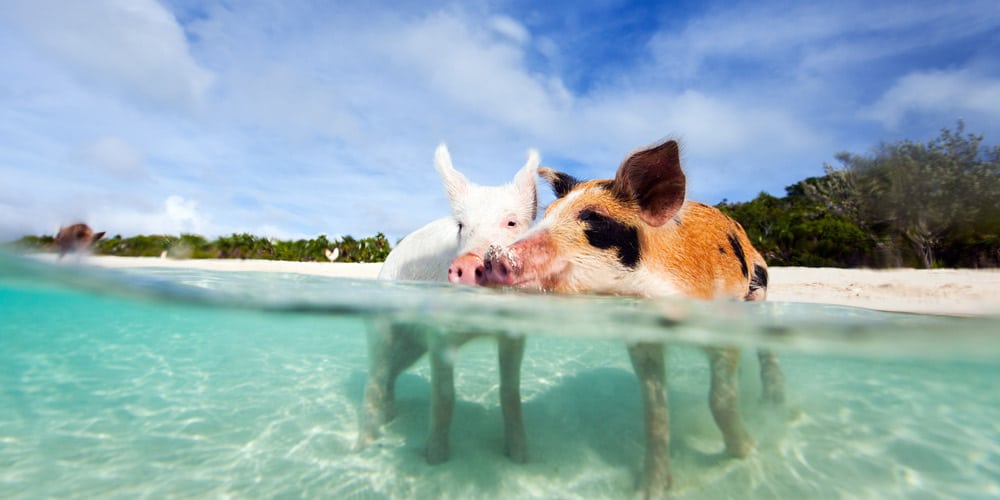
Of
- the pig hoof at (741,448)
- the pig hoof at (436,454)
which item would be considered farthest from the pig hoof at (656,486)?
the pig hoof at (436,454)

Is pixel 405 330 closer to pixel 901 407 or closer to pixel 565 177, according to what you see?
pixel 565 177

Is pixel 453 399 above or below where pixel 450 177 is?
below

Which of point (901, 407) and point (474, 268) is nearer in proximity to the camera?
point (474, 268)

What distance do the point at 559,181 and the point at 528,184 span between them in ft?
1.49

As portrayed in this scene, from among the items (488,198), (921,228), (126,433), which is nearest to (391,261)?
(488,198)

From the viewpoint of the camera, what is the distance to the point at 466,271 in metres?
2.42

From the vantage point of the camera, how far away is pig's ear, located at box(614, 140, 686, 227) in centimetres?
271

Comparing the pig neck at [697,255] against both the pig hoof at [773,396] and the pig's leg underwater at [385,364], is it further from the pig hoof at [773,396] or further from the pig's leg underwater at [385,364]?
the pig's leg underwater at [385,364]

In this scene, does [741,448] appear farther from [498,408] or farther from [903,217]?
[903,217]

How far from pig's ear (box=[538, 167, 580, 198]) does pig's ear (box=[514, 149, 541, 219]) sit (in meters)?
0.32

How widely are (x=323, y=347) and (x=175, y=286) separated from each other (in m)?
2.51

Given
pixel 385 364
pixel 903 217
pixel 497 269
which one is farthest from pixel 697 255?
pixel 903 217

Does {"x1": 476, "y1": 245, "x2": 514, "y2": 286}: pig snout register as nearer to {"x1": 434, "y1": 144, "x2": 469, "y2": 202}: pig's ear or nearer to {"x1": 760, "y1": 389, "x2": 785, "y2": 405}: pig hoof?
{"x1": 434, "y1": 144, "x2": 469, "y2": 202}: pig's ear

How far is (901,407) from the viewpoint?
16.7 ft
